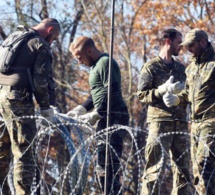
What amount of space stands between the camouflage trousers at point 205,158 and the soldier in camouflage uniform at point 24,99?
1.41 metres

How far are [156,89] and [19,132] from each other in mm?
1424

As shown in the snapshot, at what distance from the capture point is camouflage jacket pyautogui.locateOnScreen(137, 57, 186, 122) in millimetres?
8109

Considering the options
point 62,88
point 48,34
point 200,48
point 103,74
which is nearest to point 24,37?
point 48,34

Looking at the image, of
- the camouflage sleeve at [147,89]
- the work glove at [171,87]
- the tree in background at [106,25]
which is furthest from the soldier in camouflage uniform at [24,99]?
the tree in background at [106,25]

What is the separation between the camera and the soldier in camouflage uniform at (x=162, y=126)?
26.3 ft

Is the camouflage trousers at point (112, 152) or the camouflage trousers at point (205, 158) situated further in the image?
the camouflage trousers at point (112, 152)

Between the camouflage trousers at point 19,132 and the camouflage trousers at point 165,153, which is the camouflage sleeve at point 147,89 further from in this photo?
the camouflage trousers at point 19,132

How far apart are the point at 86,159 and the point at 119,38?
621 inches

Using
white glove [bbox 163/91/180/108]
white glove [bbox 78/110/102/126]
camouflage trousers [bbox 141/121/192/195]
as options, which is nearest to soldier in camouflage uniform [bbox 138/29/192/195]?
camouflage trousers [bbox 141/121/192/195]

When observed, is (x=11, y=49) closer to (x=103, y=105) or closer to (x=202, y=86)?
(x=103, y=105)

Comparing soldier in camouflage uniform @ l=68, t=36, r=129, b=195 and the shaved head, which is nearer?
soldier in camouflage uniform @ l=68, t=36, r=129, b=195

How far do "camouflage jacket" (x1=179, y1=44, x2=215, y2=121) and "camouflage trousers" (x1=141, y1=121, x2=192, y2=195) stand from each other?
35cm

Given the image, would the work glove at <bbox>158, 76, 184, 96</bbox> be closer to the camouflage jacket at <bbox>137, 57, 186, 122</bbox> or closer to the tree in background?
the camouflage jacket at <bbox>137, 57, 186, 122</bbox>

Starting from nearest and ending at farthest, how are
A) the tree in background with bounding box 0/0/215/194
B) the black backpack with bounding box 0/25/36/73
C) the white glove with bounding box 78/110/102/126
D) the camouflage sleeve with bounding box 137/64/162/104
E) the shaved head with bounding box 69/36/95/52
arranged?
the black backpack with bounding box 0/25/36/73 < the camouflage sleeve with bounding box 137/64/162/104 < the white glove with bounding box 78/110/102/126 < the shaved head with bounding box 69/36/95/52 < the tree in background with bounding box 0/0/215/194
